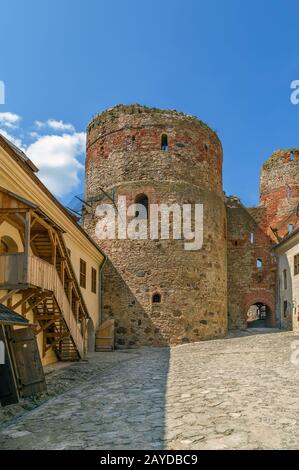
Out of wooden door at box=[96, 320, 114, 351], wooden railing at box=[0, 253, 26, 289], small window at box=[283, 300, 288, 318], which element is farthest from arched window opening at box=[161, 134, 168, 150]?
wooden railing at box=[0, 253, 26, 289]

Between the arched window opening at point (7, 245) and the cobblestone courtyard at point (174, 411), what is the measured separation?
382 cm

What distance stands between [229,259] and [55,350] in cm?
1514

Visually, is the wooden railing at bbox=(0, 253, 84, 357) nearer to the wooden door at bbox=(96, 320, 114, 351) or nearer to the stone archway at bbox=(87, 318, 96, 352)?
the stone archway at bbox=(87, 318, 96, 352)

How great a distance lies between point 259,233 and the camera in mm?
27734

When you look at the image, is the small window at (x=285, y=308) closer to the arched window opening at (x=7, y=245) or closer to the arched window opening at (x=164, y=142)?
the arched window opening at (x=164, y=142)

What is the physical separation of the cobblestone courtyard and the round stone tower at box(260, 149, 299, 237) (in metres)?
15.9

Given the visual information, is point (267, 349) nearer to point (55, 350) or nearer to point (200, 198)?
point (55, 350)

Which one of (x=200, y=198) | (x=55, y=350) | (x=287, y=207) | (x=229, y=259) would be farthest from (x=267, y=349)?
(x=287, y=207)

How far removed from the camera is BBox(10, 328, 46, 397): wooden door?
8.40 meters

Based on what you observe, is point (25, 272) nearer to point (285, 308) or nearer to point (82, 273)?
point (82, 273)

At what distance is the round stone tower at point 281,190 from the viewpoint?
27.5 metres

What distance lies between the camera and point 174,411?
24.4ft

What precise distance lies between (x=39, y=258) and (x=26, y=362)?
2436mm

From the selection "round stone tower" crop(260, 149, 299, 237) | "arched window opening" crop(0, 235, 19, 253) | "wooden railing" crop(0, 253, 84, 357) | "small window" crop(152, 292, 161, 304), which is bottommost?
"small window" crop(152, 292, 161, 304)
